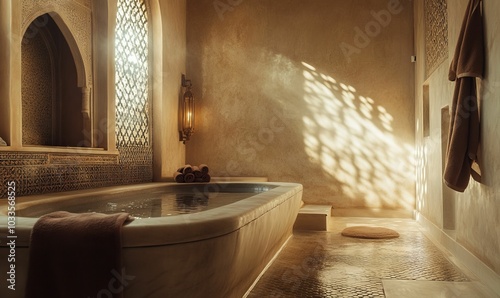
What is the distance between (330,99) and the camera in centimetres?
671

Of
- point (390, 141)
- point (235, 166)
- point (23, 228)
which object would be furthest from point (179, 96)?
point (23, 228)

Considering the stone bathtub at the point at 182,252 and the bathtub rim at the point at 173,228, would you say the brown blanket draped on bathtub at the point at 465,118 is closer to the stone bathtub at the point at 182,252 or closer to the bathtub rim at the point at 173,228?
the stone bathtub at the point at 182,252

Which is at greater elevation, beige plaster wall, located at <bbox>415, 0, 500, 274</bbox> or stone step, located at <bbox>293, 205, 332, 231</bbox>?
beige plaster wall, located at <bbox>415, 0, 500, 274</bbox>

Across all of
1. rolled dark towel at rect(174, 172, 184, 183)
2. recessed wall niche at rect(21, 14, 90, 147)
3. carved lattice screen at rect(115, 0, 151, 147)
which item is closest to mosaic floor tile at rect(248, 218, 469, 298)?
rolled dark towel at rect(174, 172, 184, 183)

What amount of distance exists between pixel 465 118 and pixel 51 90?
13.4ft

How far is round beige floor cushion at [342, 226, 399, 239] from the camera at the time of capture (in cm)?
488

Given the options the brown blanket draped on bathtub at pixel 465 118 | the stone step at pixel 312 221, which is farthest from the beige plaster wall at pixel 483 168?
the stone step at pixel 312 221

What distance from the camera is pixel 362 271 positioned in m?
3.42

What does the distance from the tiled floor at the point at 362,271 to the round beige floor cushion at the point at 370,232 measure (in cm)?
11

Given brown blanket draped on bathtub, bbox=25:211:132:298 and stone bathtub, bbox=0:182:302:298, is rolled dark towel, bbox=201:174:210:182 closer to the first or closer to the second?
stone bathtub, bbox=0:182:302:298

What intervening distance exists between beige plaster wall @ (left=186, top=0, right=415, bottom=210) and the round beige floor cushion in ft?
4.33

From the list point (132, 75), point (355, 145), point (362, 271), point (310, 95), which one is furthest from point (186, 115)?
point (362, 271)

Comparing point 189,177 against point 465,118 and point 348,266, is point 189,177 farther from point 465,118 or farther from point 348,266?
point 465,118

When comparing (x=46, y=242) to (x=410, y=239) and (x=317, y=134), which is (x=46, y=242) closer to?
(x=410, y=239)
